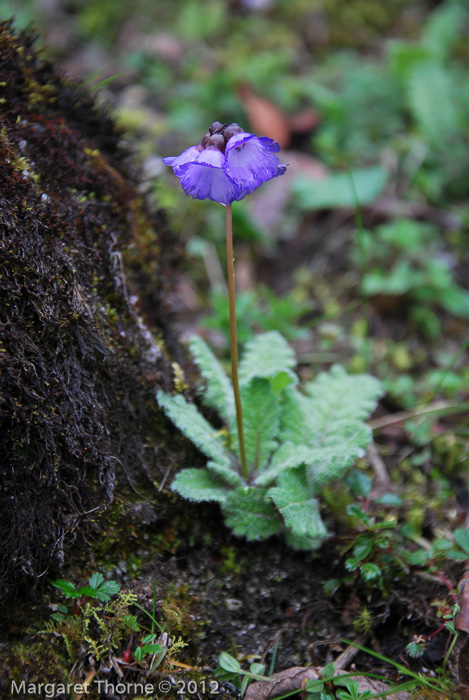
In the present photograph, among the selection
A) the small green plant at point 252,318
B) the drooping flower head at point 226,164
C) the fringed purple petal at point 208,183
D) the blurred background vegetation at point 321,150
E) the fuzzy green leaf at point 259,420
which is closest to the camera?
the drooping flower head at point 226,164

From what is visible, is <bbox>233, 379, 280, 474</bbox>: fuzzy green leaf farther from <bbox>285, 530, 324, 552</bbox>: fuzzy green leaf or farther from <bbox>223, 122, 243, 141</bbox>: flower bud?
<bbox>223, 122, 243, 141</bbox>: flower bud

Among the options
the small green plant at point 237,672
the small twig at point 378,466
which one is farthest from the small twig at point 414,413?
the small green plant at point 237,672

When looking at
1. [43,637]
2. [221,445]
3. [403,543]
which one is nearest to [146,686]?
[43,637]

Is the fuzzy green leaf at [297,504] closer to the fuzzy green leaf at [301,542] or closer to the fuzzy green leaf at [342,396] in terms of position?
the fuzzy green leaf at [301,542]

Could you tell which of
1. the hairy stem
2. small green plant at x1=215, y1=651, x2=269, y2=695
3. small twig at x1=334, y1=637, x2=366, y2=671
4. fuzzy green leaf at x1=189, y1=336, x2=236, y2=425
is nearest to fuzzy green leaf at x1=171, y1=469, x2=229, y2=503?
the hairy stem

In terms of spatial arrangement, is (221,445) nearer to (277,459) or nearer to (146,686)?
(277,459)
